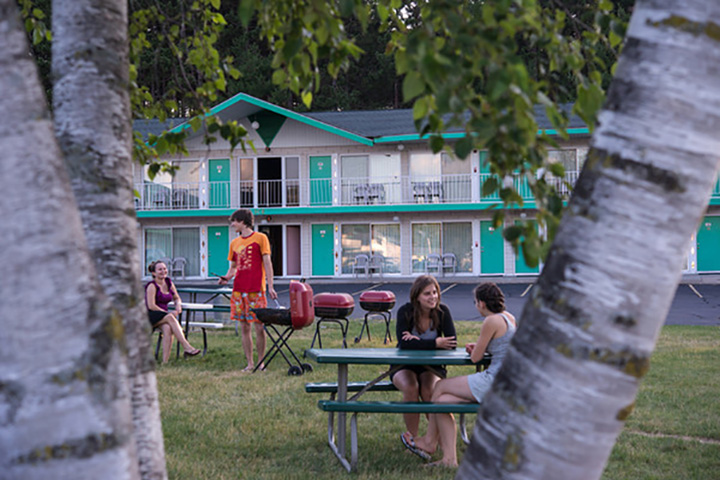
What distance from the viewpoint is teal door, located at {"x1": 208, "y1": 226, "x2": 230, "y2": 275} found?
26938 mm

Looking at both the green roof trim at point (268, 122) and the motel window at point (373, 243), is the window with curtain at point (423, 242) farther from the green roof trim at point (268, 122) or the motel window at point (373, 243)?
the green roof trim at point (268, 122)

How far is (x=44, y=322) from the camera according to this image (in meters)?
1.24

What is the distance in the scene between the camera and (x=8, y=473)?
4.04ft

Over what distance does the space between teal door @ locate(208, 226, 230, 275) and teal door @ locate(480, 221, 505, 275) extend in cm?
967

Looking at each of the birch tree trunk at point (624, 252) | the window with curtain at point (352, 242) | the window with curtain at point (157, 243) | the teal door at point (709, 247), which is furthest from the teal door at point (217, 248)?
the birch tree trunk at point (624, 252)

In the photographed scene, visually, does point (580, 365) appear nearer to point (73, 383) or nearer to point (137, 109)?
point (73, 383)

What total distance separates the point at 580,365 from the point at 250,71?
32.7 metres

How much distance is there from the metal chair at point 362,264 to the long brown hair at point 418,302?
67.9 ft

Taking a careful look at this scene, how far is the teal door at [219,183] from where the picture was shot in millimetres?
26828

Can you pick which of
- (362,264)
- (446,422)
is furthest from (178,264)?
(446,422)

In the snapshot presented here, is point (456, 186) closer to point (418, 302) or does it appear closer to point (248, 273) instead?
point (248, 273)

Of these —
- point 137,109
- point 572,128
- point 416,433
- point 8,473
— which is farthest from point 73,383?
point 572,128

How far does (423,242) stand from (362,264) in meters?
2.44

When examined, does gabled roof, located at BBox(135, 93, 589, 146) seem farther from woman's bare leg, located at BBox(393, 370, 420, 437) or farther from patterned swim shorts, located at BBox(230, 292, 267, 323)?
woman's bare leg, located at BBox(393, 370, 420, 437)
